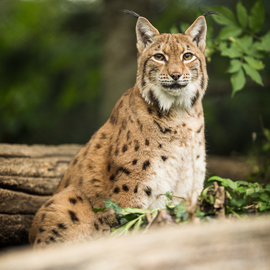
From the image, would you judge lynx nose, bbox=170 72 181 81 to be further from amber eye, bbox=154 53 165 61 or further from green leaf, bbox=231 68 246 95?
green leaf, bbox=231 68 246 95

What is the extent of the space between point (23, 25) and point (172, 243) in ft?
39.1

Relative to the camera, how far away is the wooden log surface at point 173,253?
1.82 m

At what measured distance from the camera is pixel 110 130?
14.9 ft

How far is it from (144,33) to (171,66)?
0.58 metres

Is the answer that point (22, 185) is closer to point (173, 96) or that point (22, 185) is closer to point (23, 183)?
point (23, 183)

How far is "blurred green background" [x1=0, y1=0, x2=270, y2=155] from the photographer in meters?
8.34

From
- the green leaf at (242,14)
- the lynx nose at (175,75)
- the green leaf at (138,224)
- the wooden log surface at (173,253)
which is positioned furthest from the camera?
the green leaf at (242,14)

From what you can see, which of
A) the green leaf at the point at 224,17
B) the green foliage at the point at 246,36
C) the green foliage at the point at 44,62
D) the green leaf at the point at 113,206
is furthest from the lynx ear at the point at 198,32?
the green foliage at the point at 44,62

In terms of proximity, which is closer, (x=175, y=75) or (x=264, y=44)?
(x=175, y=75)

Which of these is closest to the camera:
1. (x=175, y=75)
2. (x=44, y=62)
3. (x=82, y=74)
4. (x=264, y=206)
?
(x=264, y=206)

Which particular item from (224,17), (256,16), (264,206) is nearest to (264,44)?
(256,16)

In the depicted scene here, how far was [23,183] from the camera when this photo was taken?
5.02 metres

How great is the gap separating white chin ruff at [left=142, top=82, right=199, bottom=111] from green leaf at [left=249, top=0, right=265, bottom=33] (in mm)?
1376

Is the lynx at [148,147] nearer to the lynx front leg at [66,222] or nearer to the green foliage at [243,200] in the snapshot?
the lynx front leg at [66,222]
